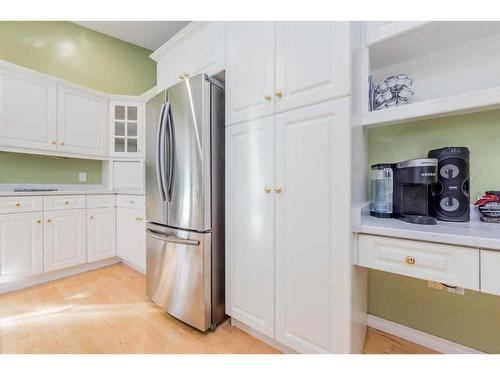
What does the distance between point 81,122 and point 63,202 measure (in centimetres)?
94

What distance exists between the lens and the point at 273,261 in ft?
4.15

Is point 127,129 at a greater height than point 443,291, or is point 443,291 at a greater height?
point 127,129

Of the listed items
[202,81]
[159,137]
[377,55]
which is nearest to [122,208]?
[159,137]

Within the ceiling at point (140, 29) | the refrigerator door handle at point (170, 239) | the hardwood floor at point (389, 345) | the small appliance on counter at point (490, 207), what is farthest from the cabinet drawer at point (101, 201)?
the small appliance on counter at point (490, 207)

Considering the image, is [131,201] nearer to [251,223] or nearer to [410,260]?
[251,223]

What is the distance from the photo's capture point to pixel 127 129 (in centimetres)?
288

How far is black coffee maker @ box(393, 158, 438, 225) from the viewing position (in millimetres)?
1072

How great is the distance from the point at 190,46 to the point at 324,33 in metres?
1.08

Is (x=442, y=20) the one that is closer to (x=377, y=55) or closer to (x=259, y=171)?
(x=377, y=55)

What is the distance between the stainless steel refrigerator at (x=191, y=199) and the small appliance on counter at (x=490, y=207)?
4.55 ft

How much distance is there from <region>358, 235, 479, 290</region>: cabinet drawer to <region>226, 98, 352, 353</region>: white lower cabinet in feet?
0.40

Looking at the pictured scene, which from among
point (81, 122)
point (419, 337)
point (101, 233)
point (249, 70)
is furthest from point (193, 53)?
point (419, 337)

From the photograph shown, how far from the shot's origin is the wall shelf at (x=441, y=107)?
94 cm

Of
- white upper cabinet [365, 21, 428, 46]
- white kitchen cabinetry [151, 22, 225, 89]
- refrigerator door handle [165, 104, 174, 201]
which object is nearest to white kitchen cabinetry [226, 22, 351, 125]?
white kitchen cabinetry [151, 22, 225, 89]
